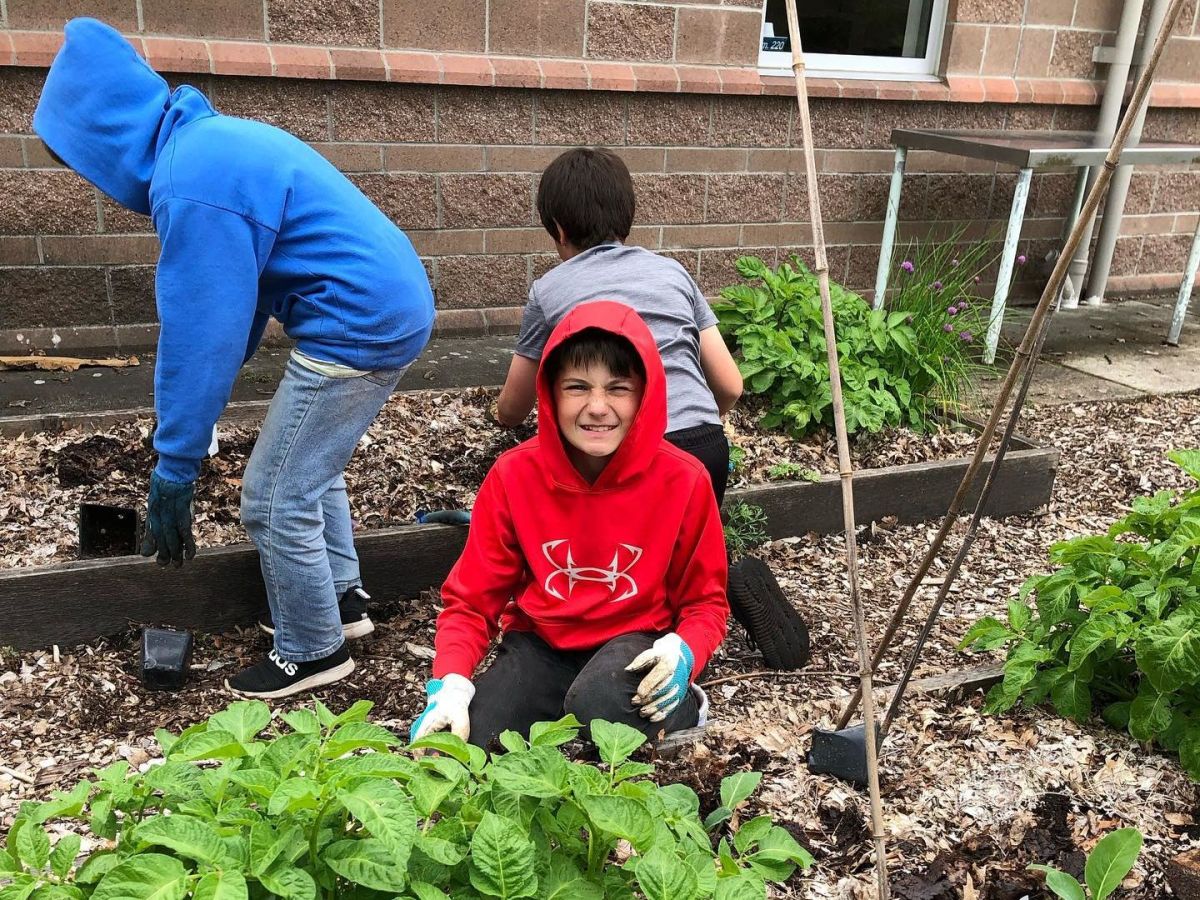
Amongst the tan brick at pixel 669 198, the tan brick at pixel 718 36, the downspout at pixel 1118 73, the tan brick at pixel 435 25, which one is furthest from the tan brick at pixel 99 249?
the downspout at pixel 1118 73

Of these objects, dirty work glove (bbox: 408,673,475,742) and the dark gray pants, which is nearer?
dirty work glove (bbox: 408,673,475,742)

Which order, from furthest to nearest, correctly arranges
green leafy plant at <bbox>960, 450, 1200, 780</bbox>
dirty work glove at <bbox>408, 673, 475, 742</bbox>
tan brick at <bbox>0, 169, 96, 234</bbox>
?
tan brick at <bbox>0, 169, 96, 234</bbox>
green leafy plant at <bbox>960, 450, 1200, 780</bbox>
dirty work glove at <bbox>408, 673, 475, 742</bbox>

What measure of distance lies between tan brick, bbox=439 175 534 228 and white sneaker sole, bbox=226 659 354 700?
2.97 meters

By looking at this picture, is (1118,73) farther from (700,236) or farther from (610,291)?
(610,291)

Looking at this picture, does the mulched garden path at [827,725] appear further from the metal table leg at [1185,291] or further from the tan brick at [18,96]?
the metal table leg at [1185,291]

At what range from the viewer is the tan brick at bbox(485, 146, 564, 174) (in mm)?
5391

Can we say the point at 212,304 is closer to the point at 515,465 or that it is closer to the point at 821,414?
the point at 515,465

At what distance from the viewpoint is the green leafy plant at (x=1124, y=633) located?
240cm

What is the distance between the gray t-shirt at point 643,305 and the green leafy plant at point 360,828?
1.55 m

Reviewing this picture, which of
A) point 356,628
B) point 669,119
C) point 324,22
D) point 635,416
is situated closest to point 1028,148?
point 669,119

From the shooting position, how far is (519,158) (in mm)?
5445

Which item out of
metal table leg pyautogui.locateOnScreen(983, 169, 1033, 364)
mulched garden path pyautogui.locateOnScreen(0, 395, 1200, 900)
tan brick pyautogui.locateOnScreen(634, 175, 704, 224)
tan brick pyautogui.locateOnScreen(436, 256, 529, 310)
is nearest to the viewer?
mulched garden path pyautogui.locateOnScreen(0, 395, 1200, 900)

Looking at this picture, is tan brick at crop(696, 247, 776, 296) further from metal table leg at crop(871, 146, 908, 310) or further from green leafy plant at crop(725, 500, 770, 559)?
green leafy plant at crop(725, 500, 770, 559)

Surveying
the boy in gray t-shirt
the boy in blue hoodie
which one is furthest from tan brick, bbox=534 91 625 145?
the boy in blue hoodie
